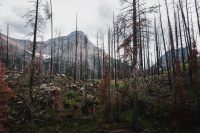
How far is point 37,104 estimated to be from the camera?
30062mm

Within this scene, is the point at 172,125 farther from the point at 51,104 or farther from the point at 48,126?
the point at 51,104

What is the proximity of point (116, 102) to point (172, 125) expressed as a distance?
27.3 feet

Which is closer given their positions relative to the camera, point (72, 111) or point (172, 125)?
point (172, 125)

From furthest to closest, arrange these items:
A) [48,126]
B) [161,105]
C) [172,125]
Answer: [161,105]
[48,126]
[172,125]

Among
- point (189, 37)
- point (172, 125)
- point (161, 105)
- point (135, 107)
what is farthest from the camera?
point (189, 37)

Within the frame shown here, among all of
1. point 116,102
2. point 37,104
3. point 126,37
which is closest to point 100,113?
point 116,102

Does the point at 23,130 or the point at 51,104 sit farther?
the point at 51,104

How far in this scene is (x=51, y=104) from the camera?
1185 inches

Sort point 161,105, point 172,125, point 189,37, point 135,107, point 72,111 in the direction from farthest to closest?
1. point 189,37
2. point 72,111
3. point 161,105
4. point 172,125
5. point 135,107

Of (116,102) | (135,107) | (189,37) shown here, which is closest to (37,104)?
(116,102)

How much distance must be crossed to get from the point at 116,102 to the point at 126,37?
11.5 meters

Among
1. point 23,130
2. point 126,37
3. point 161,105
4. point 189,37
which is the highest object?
point 189,37

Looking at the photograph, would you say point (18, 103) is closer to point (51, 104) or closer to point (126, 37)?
point (51, 104)

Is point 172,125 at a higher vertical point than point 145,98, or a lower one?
lower
